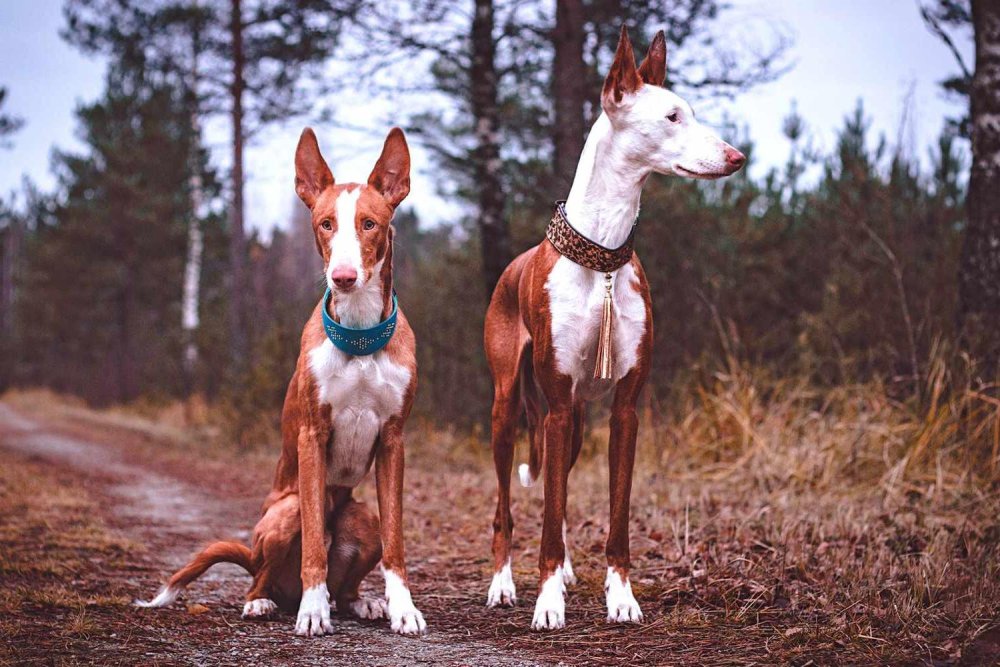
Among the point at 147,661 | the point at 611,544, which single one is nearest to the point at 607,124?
the point at 611,544

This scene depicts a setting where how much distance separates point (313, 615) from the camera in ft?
12.0

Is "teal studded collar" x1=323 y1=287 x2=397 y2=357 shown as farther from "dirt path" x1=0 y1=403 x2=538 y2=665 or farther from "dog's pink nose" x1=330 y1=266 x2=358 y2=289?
"dirt path" x1=0 y1=403 x2=538 y2=665

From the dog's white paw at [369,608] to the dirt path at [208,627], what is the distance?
80mm

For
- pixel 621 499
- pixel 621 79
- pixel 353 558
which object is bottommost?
pixel 353 558

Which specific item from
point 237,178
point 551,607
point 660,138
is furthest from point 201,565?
point 237,178

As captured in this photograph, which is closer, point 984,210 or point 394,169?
point 394,169

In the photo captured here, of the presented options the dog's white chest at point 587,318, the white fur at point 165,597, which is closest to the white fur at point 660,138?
the dog's white chest at point 587,318

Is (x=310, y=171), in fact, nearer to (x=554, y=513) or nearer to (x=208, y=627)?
(x=554, y=513)

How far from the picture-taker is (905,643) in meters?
3.29

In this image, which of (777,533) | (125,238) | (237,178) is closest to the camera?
(777,533)

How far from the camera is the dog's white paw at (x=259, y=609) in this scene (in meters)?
3.97

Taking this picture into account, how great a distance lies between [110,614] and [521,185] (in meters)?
6.90

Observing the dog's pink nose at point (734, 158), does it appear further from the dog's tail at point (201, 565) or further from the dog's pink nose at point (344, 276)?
the dog's tail at point (201, 565)

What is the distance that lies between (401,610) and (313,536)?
458 millimetres
